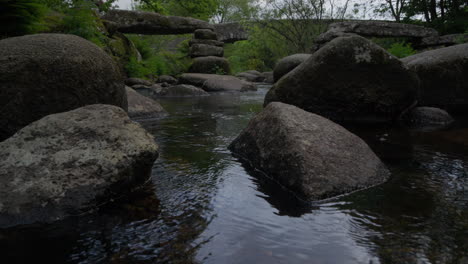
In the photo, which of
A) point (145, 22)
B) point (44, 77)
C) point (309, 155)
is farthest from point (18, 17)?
point (145, 22)

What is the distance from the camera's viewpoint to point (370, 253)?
2.10m

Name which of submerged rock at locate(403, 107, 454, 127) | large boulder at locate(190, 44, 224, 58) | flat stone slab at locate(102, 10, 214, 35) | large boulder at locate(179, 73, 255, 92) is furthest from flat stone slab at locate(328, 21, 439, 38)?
submerged rock at locate(403, 107, 454, 127)

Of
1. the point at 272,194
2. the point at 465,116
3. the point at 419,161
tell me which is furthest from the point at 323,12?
the point at 272,194

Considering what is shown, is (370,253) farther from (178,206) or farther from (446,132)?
(446,132)

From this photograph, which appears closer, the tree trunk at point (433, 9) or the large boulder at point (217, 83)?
the large boulder at point (217, 83)

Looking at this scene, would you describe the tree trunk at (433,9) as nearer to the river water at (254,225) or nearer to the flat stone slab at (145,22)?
the flat stone slab at (145,22)

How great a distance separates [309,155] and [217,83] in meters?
12.8

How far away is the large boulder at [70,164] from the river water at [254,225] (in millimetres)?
148

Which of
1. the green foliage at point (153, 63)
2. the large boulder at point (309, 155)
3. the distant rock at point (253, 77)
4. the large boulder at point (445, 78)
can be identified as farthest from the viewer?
the distant rock at point (253, 77)

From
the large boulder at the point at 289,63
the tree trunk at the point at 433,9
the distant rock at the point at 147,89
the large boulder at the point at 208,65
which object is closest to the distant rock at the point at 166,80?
the large boulder at the point at 208,65

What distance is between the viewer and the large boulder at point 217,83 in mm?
15625

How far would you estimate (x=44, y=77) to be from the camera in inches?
162

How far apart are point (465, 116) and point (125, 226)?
7547mm

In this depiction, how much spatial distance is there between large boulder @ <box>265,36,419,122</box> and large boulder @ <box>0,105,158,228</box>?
4192 mm
